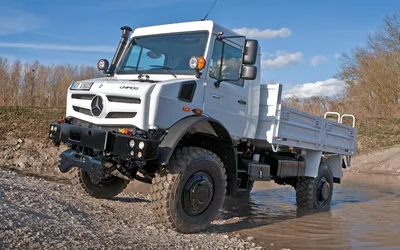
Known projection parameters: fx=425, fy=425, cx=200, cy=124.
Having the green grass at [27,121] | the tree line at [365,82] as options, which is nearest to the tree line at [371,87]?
the tree line at [365,82]

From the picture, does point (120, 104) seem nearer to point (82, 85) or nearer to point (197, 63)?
point (82, 85)

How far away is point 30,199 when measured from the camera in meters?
5.87

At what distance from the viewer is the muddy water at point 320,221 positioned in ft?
20.5

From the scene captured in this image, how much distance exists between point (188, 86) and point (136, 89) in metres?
0.78

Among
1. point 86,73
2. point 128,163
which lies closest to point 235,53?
point 128,163

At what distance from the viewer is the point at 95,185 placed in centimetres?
715

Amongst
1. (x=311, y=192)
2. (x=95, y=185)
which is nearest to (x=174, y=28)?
(x=95, y=185)

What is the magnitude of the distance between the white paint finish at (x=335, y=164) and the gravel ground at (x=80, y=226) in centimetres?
397

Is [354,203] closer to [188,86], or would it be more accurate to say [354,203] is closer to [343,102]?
[188,86]

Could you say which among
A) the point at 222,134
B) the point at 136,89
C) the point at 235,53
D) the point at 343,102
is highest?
the point at 343,102

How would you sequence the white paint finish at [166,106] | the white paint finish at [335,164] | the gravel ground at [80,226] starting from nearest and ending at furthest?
the gravel ground at [80,226] → the white paint finish at [166,106] → the white paint finish at [335,164]

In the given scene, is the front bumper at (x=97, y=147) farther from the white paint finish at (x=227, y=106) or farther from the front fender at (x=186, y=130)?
the white paint finish at (x=227, y=106)

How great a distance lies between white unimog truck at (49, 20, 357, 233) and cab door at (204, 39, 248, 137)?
2 centimetres

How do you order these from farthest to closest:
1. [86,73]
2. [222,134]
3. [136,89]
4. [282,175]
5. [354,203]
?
1. [86,73]
2. [354,203]
3. [282,175]
4. [222,134]
5. [136,89]
